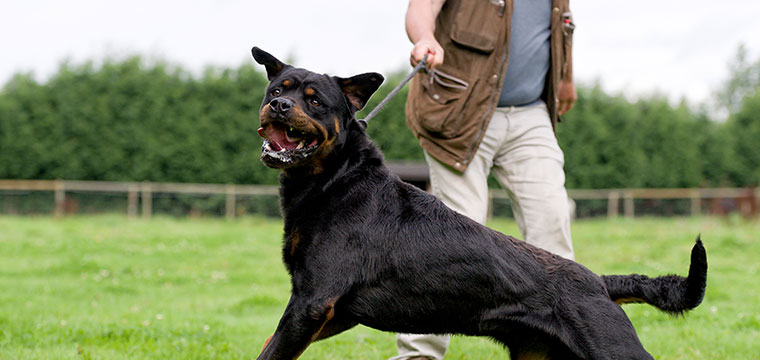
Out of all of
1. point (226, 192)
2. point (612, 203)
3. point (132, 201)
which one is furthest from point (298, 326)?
point (612, 203)

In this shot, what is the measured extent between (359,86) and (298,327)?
1.11 metres

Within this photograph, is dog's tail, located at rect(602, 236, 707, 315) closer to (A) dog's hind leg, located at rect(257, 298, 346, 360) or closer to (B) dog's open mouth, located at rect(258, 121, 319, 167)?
(A) dog's hind leg, located at rect(257, 298, 346, 360)

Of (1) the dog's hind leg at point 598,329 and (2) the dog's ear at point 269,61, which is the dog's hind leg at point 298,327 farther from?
(2) the dog's ear at point 269,61

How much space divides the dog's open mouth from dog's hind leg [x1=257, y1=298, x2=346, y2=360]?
0.57 m

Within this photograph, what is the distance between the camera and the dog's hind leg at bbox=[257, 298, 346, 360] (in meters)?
2.47

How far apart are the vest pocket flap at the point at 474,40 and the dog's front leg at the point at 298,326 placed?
1.65 metres

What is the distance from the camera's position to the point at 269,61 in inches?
117

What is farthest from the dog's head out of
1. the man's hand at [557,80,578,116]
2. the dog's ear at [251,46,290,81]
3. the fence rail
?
the fence rail

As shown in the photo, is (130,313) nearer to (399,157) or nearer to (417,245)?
(417,245)

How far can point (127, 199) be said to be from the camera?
17438mm

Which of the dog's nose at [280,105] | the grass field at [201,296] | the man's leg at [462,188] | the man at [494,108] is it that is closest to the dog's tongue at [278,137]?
the dog's nose at [280,105]

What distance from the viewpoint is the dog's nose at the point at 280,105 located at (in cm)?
260

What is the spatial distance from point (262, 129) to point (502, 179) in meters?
1.52

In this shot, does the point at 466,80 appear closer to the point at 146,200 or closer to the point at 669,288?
the point at 669,288
